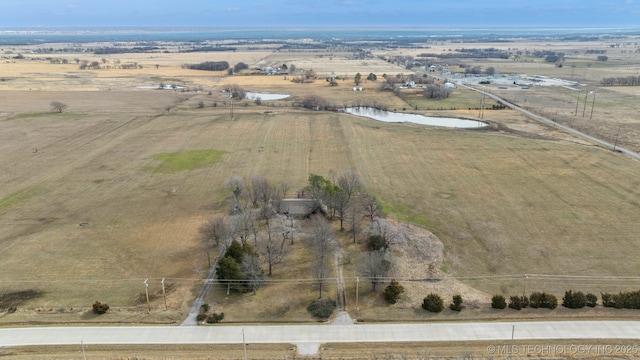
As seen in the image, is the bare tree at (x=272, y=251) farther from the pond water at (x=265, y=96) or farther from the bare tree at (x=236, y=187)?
the pond water at (x=265, y=96)

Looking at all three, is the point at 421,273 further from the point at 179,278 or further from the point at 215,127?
the point at 215,127

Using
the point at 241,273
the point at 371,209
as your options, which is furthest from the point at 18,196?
the point at 371,209

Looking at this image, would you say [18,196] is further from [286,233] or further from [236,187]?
[286,233]

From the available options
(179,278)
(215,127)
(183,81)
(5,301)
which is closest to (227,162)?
(215,127)

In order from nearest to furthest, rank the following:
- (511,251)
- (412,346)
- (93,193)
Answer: (412,346) < (511,251) < (93,193)

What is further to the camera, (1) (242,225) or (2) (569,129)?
(2) (569,129)

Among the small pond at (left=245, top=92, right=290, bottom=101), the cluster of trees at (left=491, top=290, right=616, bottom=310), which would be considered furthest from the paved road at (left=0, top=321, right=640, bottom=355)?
the small pond at (left=245, top=92, right=290, bottom=101)

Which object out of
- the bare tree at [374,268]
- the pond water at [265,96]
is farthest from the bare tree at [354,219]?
the pond water at [265,96]
